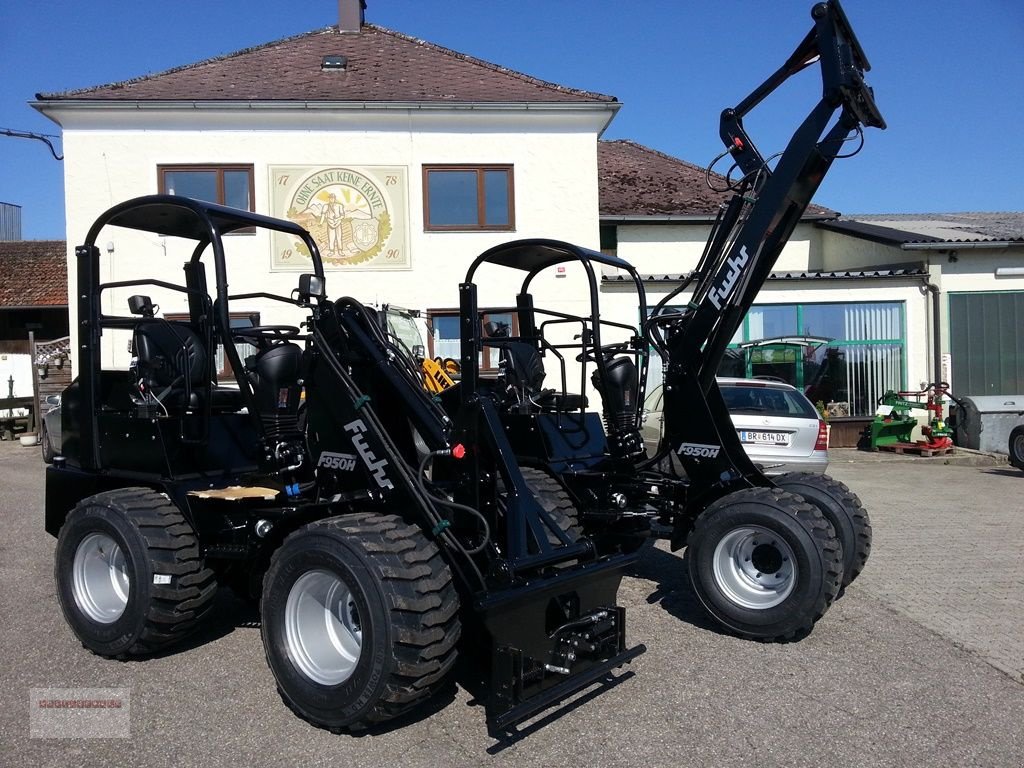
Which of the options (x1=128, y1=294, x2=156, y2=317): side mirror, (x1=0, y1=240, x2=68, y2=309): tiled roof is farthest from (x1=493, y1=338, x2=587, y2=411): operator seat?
(x1=0, y1=240, x2=68, y2=309): tiled roof

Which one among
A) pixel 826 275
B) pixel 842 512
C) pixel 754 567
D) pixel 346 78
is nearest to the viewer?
pixel 754 567

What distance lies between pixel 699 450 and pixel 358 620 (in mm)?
3021

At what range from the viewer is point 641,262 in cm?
1919

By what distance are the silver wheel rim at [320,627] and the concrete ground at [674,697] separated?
31cm

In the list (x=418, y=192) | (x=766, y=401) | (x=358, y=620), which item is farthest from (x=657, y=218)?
(x=358, y=620)

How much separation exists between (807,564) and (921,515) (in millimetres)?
5740

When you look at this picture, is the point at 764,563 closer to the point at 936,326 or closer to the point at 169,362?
the point at 169,362

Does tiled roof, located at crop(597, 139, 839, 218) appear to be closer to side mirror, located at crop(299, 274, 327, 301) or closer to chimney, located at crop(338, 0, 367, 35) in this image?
Result: chimney, located at crop(338, 0, 367, 35)

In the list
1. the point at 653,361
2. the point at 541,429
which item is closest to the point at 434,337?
the point at 653,361

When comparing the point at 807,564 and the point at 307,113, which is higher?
the point at 307,113

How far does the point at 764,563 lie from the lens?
18.5ft

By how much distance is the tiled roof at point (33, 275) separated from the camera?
78.8ft

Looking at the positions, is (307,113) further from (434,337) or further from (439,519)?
(439,519)

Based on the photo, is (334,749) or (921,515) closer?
(334,749)
